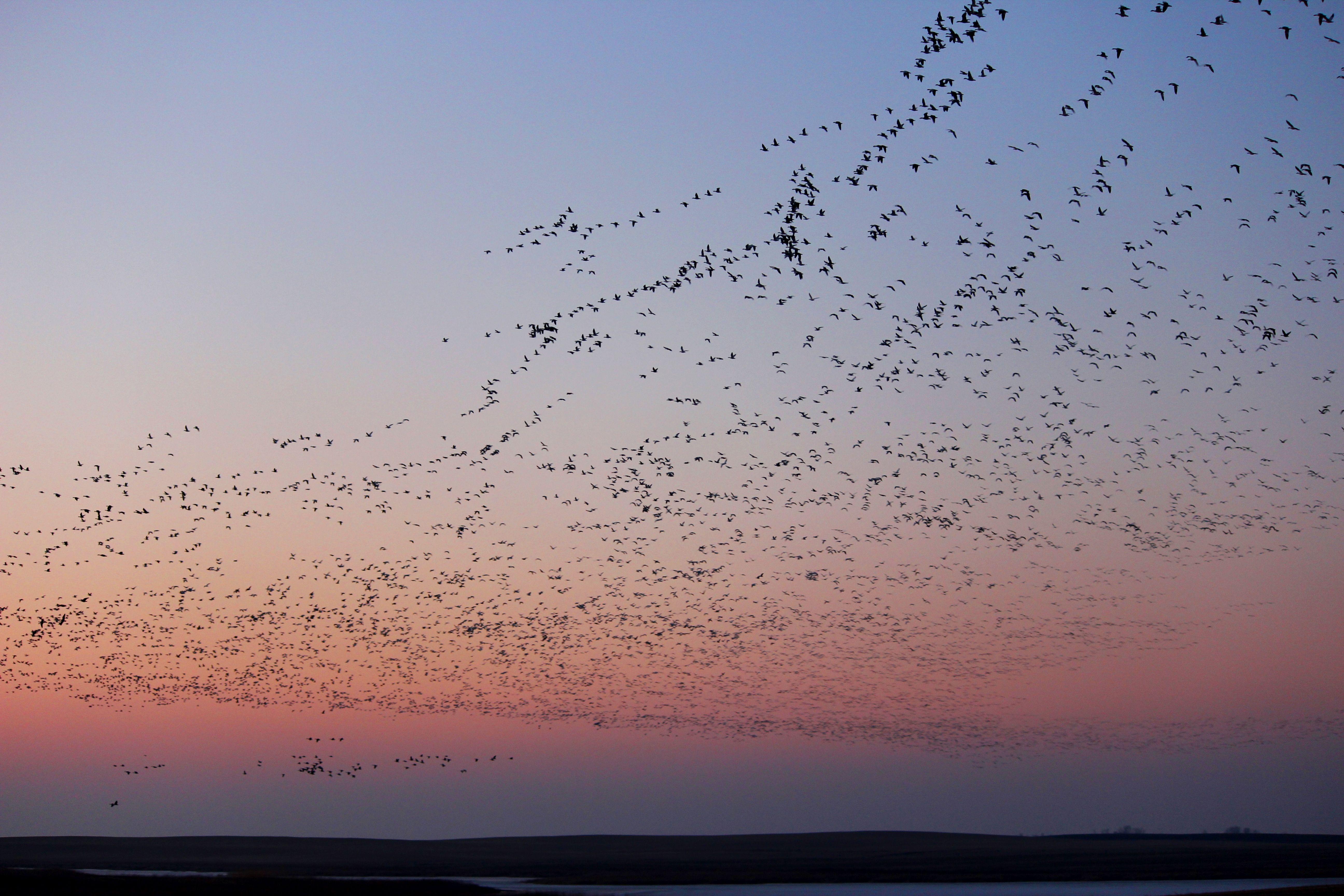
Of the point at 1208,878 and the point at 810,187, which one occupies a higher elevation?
the point at 810,187

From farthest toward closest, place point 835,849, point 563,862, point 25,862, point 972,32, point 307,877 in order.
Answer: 1. point 835,849
2. point 563,862
3. point 25,862
4. point 307,877
5. point 972,32

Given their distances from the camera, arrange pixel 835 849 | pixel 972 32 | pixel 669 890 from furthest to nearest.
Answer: pixel 835 849 < pixel 669 890 < pixel 972 32

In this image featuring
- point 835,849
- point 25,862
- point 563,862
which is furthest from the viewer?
point 835,849

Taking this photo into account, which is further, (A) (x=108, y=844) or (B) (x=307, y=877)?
(A) (x=108, y=844)

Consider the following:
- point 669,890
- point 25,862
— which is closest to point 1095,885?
point 669,890

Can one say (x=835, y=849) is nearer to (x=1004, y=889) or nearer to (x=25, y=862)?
(x=1004, y=889)

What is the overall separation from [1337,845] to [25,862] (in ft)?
520

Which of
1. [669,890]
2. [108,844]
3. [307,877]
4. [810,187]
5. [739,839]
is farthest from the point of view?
[739,839]

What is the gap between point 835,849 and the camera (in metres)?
129

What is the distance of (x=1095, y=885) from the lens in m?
68.9

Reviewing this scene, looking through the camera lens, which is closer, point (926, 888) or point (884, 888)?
point (926, 888)

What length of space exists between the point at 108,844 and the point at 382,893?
123105 millimetres

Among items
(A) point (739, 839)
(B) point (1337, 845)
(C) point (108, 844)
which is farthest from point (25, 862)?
(B) point (1337, 845)

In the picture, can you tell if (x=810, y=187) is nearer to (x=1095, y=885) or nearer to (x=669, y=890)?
(x=669, y=890)
